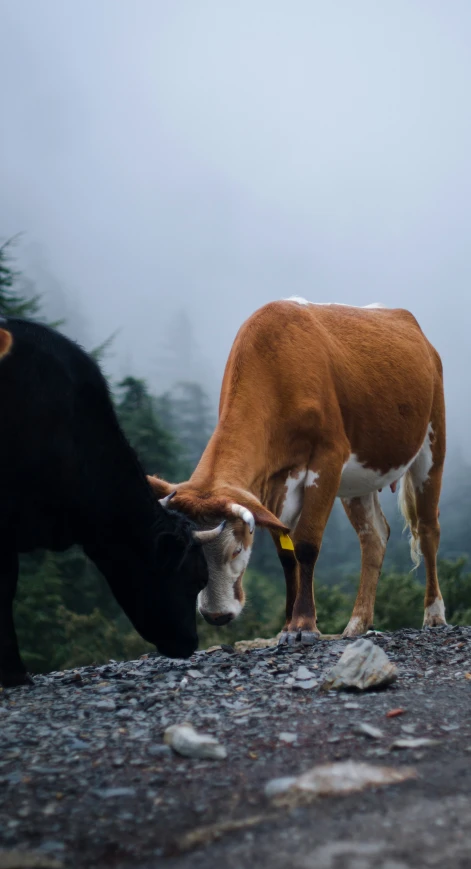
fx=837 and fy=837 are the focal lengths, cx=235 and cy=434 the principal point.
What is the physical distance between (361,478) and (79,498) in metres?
4.02

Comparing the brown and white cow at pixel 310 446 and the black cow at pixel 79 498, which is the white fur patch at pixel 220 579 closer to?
the brown and white cow at pixel 310 446

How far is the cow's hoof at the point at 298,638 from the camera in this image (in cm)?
710

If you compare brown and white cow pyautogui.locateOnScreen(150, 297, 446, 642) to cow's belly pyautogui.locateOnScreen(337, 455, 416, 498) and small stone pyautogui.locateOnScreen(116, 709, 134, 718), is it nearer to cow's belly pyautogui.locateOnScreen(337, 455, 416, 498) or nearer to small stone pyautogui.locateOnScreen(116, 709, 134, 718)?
cow's belly pyautogui.locateOnScreen(337, 455, 416, 498)

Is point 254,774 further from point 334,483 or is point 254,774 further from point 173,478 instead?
point 173,478

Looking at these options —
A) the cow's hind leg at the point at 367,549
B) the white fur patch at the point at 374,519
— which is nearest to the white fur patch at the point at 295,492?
the cow's hind leg at the point at 367,549

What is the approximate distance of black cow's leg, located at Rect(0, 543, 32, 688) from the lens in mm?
5641

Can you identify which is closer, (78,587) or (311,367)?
(311,367)

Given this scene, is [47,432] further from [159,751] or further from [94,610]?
[94,610]

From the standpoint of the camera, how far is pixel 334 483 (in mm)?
7859

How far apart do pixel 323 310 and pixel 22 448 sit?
15.6 ft

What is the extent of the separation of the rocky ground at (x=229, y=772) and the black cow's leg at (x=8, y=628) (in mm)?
178

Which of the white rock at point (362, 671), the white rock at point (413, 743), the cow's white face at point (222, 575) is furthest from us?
the cow's white face at point (222, 575)

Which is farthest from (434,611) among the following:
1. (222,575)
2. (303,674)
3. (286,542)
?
(303,674)

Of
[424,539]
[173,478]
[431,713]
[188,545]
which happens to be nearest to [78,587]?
[173,478]
